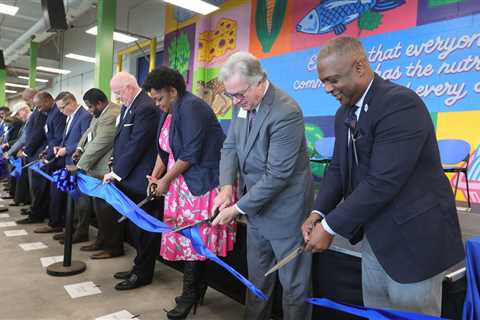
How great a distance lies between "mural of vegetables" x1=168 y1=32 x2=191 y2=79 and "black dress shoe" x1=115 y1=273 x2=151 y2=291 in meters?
6.00

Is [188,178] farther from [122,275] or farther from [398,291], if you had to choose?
[398,291]

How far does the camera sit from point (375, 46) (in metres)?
4.69

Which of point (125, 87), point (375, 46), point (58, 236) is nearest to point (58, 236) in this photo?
point (58, 236)

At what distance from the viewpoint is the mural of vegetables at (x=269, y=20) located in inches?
233

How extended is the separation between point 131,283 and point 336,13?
14.3ft

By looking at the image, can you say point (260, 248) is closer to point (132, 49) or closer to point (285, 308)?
point (285, 308)

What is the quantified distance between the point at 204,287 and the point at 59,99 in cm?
255

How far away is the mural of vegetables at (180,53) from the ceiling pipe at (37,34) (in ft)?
6.59

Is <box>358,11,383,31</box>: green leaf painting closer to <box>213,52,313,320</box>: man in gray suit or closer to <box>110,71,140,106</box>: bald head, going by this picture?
<box>110,71,140,106</box>: bald head

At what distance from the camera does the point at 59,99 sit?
146 inches

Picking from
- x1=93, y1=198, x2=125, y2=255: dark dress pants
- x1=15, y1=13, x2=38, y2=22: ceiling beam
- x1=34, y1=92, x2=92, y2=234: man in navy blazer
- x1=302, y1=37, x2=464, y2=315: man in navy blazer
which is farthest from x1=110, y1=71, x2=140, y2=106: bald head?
x1=15, y1=13, x2=38, y2=22: ceiling beam

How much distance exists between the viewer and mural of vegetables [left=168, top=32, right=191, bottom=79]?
785 cm

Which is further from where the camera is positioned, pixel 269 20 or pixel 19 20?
pixel 19 20

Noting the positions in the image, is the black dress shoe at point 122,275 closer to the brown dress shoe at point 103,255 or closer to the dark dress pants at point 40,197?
the brown dress shoe at point 103,255
